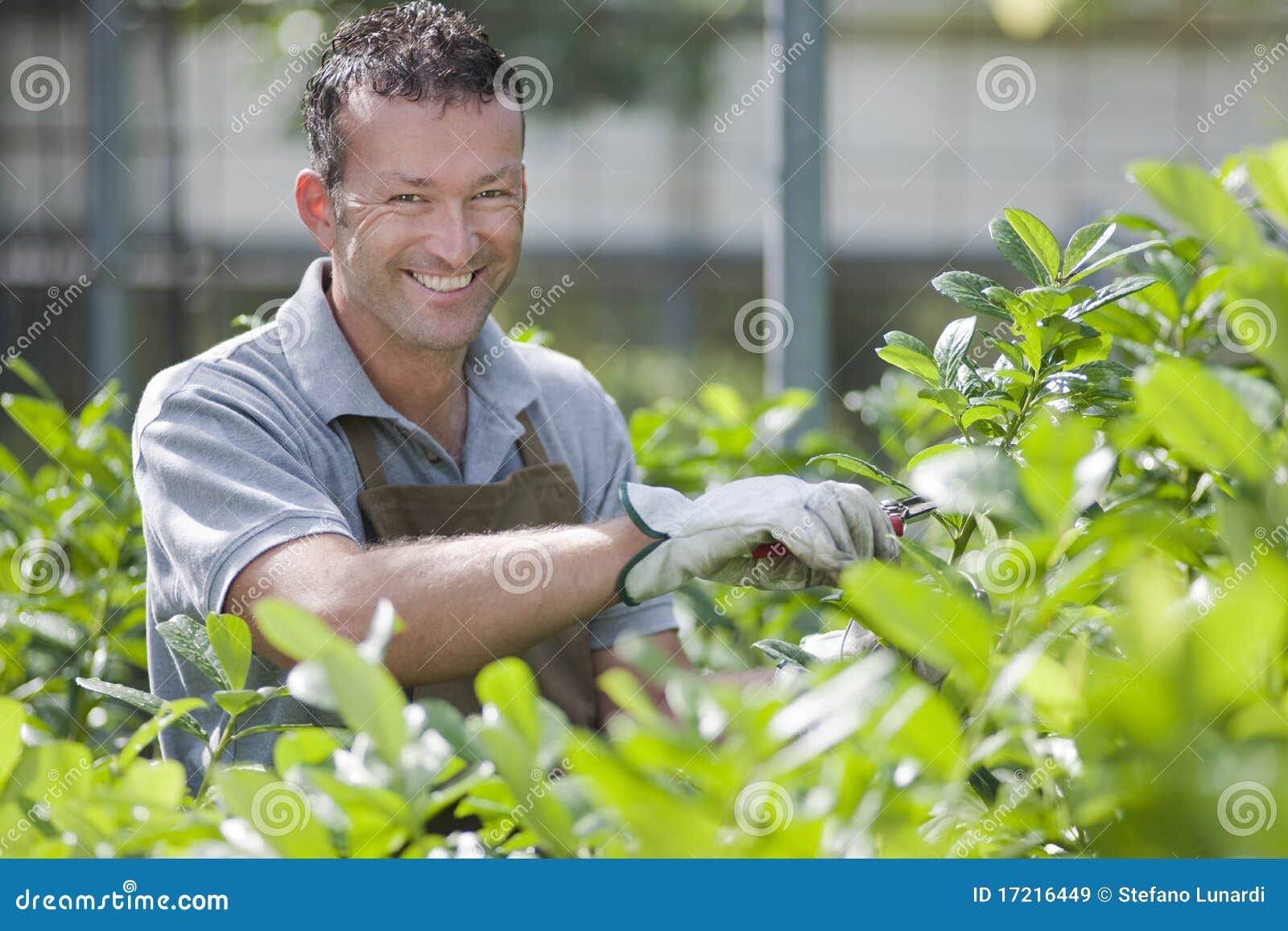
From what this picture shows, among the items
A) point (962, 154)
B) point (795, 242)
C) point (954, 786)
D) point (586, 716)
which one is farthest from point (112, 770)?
point (962, 154)

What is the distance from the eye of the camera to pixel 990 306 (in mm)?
974

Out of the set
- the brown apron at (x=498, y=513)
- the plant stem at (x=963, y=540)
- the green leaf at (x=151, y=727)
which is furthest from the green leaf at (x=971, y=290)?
the brown apron at (x=498, y=513)

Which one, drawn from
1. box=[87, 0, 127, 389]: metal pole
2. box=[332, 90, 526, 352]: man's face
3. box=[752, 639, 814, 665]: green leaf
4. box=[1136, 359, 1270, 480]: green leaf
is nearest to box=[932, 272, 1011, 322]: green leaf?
box=[752, 639, 814, 665]: green leaf

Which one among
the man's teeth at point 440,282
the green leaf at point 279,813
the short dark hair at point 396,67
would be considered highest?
the short dark hair at point 396,67

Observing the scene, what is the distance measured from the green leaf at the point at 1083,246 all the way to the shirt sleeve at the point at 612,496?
90 centimetres

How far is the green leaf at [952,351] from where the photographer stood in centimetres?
100

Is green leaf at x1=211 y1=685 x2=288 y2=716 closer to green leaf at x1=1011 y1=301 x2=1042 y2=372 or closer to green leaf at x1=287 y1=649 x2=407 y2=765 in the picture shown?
green leaf at x1=287 y1=649 x2=407 y2=765

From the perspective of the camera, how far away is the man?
1.23 m

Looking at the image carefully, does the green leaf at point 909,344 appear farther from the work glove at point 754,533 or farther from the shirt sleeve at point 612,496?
the shirt sleeve at point 612,496

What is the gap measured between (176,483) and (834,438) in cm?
120

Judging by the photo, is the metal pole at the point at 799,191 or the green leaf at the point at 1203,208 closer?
the green leaf at the point at 1203,208

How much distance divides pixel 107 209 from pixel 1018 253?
268 centimetres

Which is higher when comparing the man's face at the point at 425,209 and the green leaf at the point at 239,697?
the man's face at the point at 425,209

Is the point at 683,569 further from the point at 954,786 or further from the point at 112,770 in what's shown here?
the point at 954,786
